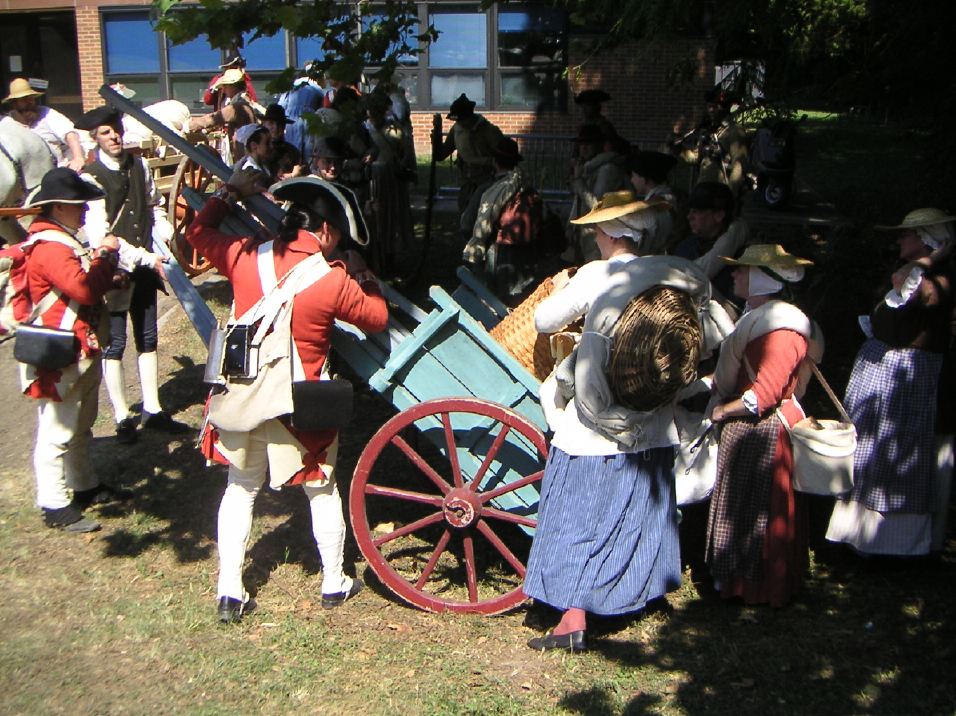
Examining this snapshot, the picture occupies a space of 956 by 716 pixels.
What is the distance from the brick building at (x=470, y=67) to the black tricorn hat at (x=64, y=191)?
45.1 feet

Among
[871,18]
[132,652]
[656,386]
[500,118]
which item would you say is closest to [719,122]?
[871,18]

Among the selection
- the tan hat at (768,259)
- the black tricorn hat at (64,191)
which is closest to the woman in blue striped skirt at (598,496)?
the tan hat at (768,259)

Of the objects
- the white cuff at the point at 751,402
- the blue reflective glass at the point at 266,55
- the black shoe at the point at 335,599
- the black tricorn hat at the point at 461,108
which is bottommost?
the black shoe at the point at 335,599

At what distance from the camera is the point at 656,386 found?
386 cm

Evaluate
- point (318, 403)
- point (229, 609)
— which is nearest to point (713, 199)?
point (318, 403)

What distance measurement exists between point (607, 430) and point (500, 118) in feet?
51.1

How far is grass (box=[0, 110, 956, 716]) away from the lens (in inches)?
156

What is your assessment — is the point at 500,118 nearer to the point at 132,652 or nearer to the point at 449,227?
the point at 449,227

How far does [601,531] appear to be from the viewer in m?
4.08

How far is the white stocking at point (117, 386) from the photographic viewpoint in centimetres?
623

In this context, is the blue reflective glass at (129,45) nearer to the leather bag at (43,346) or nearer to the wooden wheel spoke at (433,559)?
the leather bag at (43,346)

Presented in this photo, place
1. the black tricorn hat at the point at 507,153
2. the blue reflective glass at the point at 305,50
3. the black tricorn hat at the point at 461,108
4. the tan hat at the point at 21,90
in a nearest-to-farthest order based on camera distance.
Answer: the black tricorn hat at the point at 507,153 → the tan hat at the point at 21,90 → the black tricorn hat at the point at 461,108 → the blue reflective glass at the point at 305,50

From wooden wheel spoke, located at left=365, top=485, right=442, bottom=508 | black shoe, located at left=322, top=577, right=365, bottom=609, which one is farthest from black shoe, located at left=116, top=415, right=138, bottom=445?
wooden wheel spoke, located at left=365, top=485, right=442, bottom=508

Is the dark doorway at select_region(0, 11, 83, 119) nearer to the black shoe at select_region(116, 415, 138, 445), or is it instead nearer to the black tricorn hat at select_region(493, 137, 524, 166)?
the black tricorn hat at select_region(493, 137, 524, 166)
